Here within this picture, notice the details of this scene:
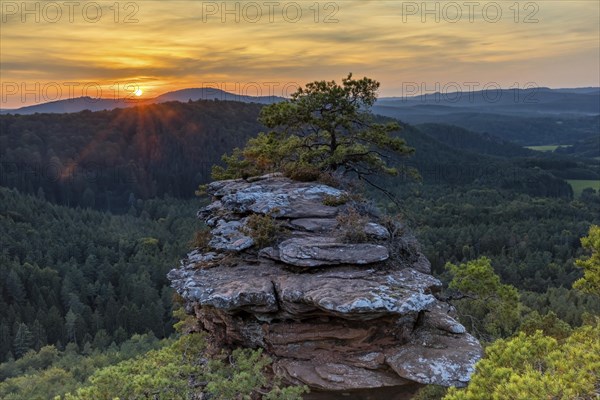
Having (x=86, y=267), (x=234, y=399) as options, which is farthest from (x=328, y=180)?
(x=86, y=267)

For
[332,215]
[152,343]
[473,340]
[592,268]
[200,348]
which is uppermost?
[332,215]

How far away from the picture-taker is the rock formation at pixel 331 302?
1553 cm

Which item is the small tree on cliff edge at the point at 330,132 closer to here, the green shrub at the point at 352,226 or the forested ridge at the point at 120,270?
the green shrub at the point at 352,226

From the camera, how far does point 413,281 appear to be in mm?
17078

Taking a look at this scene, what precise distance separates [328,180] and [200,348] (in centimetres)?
1045

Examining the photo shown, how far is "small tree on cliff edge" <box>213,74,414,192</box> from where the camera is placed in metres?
24.4

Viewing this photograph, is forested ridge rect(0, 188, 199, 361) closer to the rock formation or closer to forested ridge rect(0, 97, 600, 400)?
forested ridge rect(0, 97, 600, 400)

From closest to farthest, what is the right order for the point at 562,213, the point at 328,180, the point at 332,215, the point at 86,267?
the point at 332,215 → the point at 328,180 → the point at 86,267 → the point at 562,213

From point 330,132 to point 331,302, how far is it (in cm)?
1280

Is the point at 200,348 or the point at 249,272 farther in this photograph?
the point at 200,348

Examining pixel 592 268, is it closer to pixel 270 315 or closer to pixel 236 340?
pixel 270 315

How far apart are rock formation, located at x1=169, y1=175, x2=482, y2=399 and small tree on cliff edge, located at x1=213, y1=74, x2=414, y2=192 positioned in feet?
16.3

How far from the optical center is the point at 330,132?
25469 mm

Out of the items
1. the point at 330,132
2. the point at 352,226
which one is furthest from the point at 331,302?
the point at 330,132
